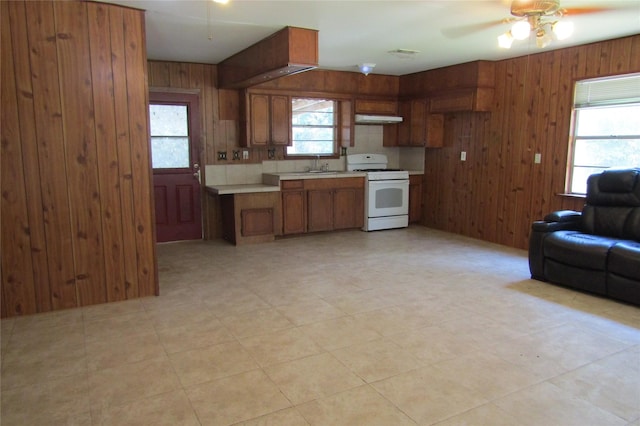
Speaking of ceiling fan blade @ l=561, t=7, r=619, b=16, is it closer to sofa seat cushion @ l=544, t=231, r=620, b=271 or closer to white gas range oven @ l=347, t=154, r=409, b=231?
sofa seat cushion @ l=544, t=231, r=620, b=271

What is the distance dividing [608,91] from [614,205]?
4.32 feet

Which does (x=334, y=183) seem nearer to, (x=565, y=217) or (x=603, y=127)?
(x=565, y=217)

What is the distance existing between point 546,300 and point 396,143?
4.26m

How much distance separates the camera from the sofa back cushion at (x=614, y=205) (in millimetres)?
4188

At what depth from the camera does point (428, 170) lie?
7359mm

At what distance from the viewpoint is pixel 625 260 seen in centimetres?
367

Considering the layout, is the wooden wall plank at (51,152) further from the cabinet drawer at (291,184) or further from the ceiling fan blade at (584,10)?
the ceiling fan blade at (584,10)

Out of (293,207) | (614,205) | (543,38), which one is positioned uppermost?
(543,38)

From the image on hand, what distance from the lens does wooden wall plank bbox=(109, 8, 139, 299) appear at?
3.65 meters

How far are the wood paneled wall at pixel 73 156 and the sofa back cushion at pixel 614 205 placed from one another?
4.28 metres

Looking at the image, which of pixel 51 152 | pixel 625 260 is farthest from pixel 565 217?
pixel 51 152

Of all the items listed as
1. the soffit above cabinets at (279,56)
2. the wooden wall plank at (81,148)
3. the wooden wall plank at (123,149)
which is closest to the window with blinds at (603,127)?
the soffit above cabinets at (279,56)

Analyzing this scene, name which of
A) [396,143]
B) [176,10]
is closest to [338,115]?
[396,143]

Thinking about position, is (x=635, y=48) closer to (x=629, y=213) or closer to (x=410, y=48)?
(x=629, y=213)
